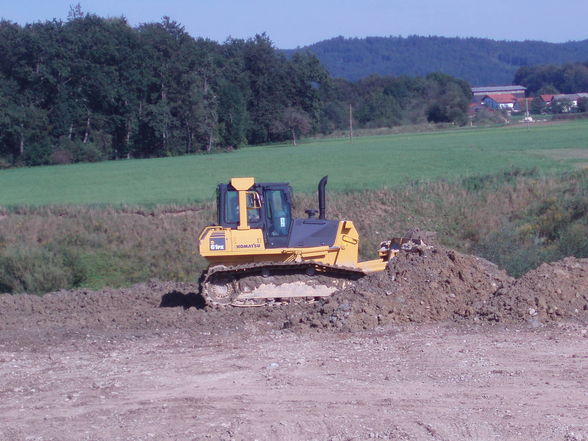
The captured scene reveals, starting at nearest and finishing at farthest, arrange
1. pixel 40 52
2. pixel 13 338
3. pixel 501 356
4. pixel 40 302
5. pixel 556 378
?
pixel 556 378 → pixel 501 356 → pixel 13 338 → pixel 40 302 → pixel 40 52

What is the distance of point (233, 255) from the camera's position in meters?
13.4

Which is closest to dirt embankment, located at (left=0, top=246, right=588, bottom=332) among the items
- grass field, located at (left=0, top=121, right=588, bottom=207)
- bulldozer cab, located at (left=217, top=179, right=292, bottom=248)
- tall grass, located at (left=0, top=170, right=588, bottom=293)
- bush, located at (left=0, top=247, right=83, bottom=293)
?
bulldozer cab, located at (left=217, top=179, right=292, bottom=248)

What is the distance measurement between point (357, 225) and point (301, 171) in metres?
17.3

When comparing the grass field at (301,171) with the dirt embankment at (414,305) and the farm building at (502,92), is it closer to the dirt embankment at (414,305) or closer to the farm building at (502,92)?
the dirt embankment at (414,305)

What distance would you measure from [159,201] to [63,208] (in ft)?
11.2

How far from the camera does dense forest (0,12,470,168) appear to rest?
212ft

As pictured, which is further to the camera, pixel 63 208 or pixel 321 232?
pixel 63 208

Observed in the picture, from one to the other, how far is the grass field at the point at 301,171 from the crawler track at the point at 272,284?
1613cm

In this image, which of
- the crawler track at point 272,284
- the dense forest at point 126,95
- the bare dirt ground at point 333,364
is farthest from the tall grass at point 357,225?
the dense forest at point 126,95

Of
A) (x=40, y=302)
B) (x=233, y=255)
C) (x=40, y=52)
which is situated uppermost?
(x=40, y=52)

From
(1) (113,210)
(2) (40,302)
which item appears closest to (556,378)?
(2) (40,302)

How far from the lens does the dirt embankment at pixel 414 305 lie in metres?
11.3

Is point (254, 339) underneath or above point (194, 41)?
underneath

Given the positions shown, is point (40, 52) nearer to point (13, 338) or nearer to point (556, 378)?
point (13, 338)
